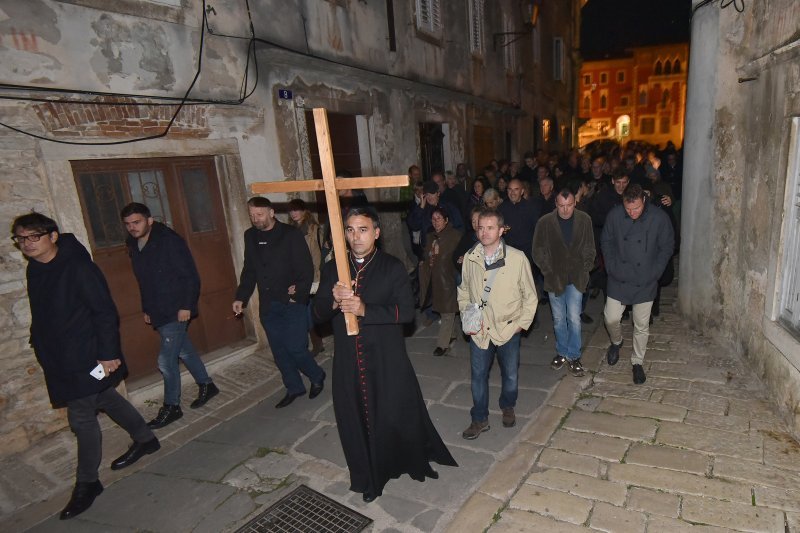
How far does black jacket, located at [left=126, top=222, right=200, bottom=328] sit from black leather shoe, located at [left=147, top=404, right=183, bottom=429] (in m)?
1.00

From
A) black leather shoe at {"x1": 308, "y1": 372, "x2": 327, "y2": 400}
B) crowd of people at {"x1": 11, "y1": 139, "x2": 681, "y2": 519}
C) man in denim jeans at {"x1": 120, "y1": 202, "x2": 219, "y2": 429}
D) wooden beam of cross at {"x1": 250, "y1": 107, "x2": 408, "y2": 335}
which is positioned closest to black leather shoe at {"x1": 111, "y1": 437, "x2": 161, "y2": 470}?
crowd of people at {"x1": 11, "y1": 139, "x2": 681, "y2": 519}

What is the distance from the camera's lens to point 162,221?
594 cm

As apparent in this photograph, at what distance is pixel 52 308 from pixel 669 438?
5.31 metres

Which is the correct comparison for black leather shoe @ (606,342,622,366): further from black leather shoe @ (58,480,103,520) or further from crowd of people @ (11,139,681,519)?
black leather shoe @ (58,480,103,520)

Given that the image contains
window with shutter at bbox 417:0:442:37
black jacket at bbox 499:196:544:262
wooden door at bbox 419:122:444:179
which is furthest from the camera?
wooden door at bbox 419:122:444:179

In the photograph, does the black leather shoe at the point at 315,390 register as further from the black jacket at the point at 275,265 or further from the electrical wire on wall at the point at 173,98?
the electrical wire on wall at the point at 173,98

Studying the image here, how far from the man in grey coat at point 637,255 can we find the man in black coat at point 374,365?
2861 mm

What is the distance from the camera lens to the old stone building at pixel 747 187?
4.23 m

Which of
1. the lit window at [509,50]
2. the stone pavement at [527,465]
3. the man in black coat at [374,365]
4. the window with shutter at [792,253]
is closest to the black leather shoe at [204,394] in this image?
the stone pavement at [527,465]

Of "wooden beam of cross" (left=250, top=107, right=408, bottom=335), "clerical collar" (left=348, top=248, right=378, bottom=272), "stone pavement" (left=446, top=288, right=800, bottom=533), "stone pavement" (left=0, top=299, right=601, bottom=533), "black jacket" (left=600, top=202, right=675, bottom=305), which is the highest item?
"wooden beam of cross" (left=250, top=107, right=408, bottom=335)

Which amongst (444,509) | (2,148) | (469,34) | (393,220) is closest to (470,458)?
(444,509)

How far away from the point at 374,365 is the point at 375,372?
2.0 inches

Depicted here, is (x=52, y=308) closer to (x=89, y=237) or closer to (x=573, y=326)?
(x=89, y=237)

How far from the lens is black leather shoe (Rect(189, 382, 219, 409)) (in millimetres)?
5496
